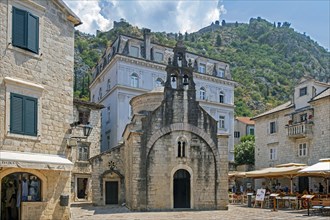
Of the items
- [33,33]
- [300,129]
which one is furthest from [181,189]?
[33,33]

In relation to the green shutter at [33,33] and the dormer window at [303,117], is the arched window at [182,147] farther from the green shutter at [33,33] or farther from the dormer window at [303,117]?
the dormer window at [303,117]

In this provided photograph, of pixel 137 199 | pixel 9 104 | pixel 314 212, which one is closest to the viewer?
pixel 9 104

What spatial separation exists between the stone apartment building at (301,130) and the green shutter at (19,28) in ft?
85.9

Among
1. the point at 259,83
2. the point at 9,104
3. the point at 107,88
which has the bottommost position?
the point at 9,104

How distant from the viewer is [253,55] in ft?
478

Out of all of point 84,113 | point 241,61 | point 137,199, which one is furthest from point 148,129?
point 241,61

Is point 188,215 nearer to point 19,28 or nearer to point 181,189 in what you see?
point 181,189

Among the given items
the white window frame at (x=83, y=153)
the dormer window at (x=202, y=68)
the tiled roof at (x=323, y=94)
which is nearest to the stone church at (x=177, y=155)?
the tiled roof at (x=323, y=94)

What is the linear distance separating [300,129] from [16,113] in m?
28.2

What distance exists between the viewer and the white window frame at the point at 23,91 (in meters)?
16.6

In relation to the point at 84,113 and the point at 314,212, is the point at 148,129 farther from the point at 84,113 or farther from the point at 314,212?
the point at 84,113

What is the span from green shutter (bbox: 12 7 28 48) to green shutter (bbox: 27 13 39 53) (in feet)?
0.63

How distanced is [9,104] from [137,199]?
1373cm

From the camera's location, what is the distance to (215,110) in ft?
190
